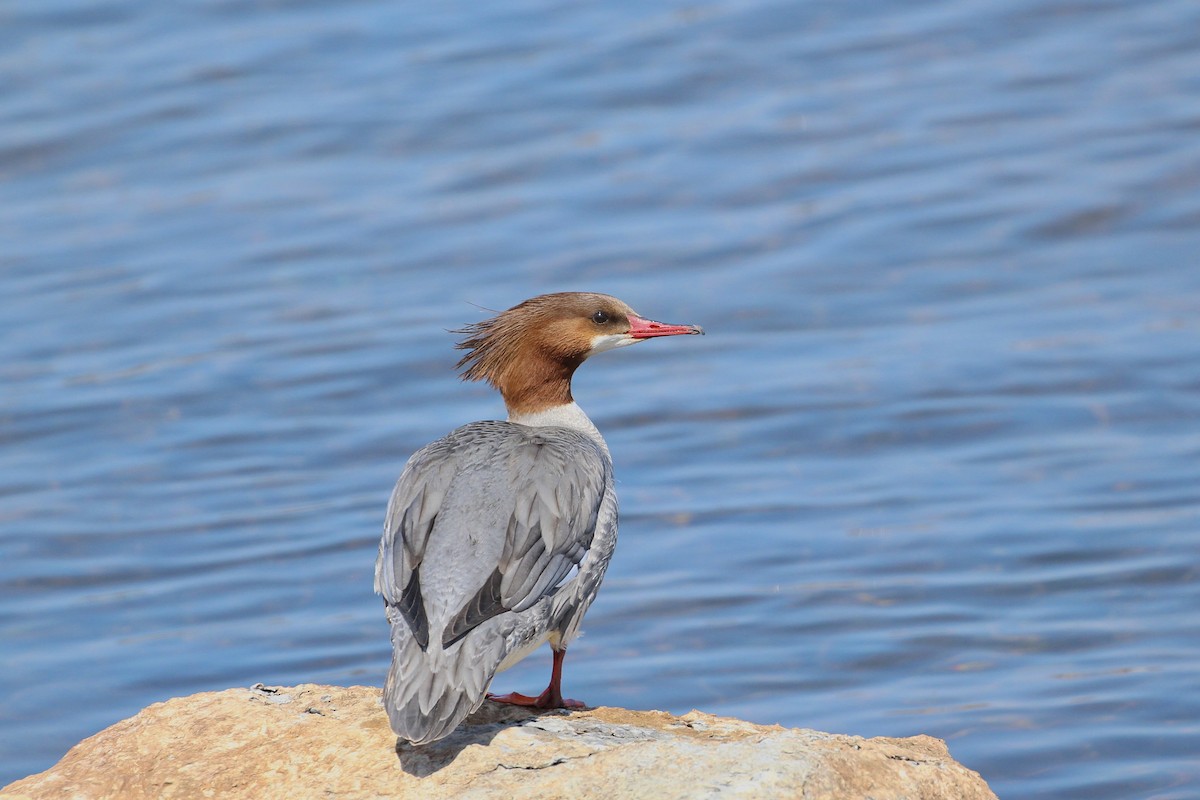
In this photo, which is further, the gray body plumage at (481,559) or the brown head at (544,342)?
the brown head at (544,342)

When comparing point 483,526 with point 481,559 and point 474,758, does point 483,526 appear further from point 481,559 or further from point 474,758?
point 474,758

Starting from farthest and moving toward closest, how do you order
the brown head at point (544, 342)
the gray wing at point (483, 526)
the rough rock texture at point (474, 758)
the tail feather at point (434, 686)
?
the brown head at point (544, 342) < the gray wing at point (483, 526) < the tail feather at point (434, 686) < the rough rock texture at point (474, 758)

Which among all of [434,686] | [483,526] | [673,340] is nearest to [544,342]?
[483,526]

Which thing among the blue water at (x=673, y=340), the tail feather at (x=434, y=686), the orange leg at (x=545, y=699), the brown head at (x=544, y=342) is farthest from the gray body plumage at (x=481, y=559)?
the blue water at (x=673, y=340)

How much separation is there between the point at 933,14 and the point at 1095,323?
5692mm

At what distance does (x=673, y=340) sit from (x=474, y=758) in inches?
289

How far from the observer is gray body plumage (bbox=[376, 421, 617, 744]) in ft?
15.6

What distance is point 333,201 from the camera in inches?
539

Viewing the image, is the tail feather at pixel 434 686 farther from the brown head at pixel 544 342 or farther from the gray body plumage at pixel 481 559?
the brown head at pixel 544 342

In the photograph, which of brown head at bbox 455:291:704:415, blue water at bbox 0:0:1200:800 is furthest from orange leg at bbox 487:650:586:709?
blue water at bbox 0:0:1200:800

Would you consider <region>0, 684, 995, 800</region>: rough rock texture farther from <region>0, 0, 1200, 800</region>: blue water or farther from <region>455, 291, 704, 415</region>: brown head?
<region>0, 0, 1200, 800</region>: blue water

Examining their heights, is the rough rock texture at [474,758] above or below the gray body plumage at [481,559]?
below

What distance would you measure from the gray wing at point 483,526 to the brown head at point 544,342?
0.69 meters

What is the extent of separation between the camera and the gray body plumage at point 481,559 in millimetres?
4742
